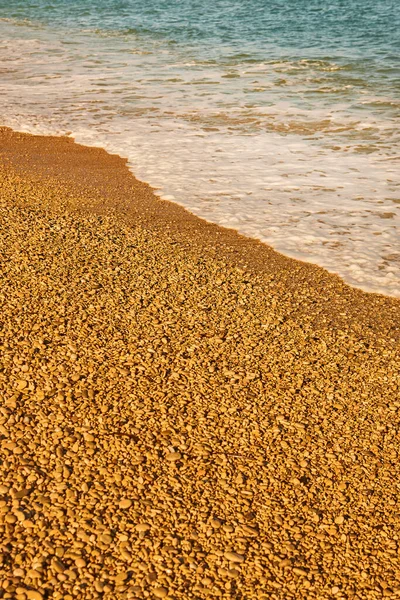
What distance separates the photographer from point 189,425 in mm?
3127

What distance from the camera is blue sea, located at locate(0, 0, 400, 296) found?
625 cm

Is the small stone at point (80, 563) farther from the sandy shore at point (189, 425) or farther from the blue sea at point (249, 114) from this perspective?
the blue sea at point (249, 114)

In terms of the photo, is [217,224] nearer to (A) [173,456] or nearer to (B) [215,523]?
(A) [173,456]

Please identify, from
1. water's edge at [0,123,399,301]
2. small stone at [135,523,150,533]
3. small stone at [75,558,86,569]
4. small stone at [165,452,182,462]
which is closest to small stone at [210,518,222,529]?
small stone at [135,523,150,533]

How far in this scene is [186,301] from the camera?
4.30 metres

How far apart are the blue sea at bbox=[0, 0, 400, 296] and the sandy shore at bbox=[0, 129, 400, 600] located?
1.18m

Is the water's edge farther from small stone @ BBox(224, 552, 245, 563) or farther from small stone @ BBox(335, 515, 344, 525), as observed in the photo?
small stone @ BBox(224, 552, 245, 563)

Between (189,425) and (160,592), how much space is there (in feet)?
2.98

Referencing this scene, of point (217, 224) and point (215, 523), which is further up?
point (217, 224)

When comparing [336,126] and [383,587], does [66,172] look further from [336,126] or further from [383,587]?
[383,587]


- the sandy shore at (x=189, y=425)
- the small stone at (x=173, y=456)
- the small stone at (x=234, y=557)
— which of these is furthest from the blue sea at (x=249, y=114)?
the small stone at (x=234, y=557)

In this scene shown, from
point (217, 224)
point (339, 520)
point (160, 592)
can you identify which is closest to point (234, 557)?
point (160, 592)

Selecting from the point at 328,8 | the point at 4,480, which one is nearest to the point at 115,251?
the point at 4,480

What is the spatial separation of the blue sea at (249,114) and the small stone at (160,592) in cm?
316
